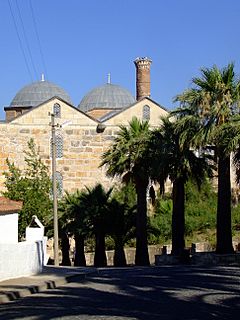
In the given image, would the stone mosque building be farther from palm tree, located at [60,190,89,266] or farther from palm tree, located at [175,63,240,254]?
palm tree, located at [175,63,240,254]

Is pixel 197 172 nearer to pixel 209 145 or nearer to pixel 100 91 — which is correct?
pixel 209 145

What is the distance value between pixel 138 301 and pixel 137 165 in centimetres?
2017

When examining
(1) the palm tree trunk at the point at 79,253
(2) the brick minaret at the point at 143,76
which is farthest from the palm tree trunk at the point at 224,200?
(2) the brick minaret at the point at 143,76

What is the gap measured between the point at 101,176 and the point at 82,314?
41.2 m

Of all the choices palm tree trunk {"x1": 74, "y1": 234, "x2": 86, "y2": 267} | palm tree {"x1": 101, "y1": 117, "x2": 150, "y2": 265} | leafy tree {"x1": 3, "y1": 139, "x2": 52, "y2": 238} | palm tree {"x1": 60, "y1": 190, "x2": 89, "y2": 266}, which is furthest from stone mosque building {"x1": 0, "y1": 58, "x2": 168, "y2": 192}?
palm tree {"x1": 101, "y1": 117, "x2": 150, "y2": 265}

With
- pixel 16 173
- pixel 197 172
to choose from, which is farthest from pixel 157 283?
pixel 16 173

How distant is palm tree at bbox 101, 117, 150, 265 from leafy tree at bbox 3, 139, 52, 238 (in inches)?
288

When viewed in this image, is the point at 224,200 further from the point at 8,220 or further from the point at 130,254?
the point at 130,254

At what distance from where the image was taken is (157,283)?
17500 millimetres

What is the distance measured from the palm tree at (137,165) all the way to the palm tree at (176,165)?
91 centimetres

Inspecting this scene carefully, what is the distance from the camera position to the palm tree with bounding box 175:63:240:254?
26328mm

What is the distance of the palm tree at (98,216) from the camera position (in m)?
Result: 36.7

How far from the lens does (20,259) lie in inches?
815

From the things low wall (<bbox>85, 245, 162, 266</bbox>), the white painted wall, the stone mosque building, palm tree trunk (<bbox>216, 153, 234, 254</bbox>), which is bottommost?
low wall (<bbox>85, 245, 162, 266</bbox>)
